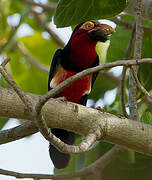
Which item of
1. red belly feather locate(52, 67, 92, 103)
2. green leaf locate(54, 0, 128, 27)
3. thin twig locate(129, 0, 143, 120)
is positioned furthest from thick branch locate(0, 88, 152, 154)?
red belly feather locate(52, 67, 92, 103)

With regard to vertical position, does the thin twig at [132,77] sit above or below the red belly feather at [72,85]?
above

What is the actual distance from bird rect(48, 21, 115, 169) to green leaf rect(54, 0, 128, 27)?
940 mm

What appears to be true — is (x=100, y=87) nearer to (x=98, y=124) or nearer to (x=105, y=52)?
(x=105, y=52)

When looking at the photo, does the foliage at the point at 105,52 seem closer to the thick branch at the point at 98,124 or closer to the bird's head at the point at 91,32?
the bird's head at the point at 91,32

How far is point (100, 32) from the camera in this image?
4062 millimetres

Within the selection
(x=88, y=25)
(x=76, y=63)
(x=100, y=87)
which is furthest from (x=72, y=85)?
(x=100, y=87)

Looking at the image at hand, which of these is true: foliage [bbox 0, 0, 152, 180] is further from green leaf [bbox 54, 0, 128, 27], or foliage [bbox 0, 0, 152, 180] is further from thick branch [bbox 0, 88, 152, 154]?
thick branch [bbox 0, 88, 152, 154]

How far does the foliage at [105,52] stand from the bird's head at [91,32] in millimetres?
148

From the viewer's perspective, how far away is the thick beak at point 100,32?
3.92 meters

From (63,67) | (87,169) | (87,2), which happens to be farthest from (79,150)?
(63,67)

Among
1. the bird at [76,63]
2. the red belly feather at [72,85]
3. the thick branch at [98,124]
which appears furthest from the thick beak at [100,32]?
the thick branch at [98,124]

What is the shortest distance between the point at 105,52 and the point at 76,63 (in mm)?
470

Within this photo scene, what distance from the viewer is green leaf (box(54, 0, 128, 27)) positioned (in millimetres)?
2994

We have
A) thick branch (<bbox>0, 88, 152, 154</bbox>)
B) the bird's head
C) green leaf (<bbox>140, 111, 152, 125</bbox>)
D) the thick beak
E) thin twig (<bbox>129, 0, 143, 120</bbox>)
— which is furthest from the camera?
the bird's head
